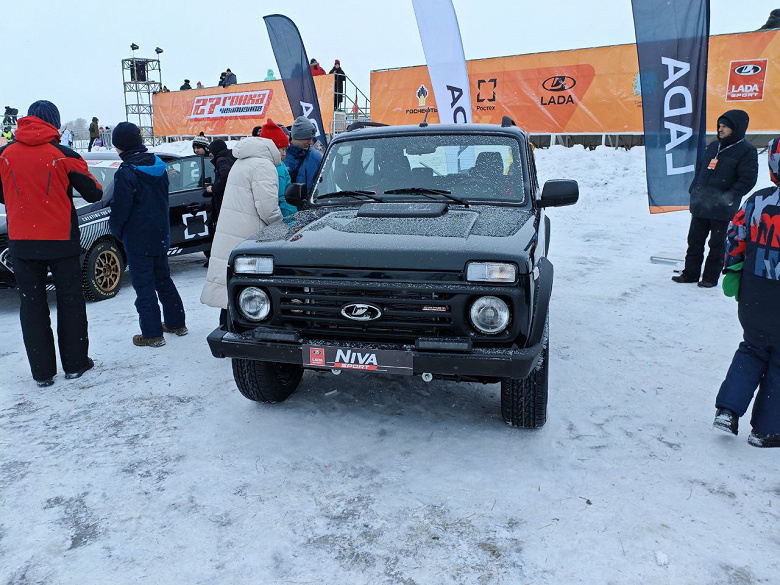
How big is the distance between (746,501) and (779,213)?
1491 mm

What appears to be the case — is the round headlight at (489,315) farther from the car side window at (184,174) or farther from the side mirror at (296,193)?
the car side window at (184,174)

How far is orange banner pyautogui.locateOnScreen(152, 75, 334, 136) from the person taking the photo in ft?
68.0

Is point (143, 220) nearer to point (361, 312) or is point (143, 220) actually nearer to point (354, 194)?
point (354, 194)

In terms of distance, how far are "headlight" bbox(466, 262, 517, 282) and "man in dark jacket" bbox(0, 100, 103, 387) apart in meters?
2.99

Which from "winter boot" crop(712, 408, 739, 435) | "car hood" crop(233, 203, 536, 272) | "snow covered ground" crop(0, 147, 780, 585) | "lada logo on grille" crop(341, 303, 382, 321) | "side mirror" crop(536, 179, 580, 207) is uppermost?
"side mirror" crop(536, 179, 580, 207)

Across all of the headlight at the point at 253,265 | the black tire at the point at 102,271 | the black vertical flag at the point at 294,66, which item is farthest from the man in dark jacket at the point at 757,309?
the black vertical flag at the point at 294,66

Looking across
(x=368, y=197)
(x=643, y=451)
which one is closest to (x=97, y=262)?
(x=368, y=197)

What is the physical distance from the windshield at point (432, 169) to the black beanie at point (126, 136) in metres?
1.64

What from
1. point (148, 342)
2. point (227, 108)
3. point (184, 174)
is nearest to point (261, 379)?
point (148, 342)

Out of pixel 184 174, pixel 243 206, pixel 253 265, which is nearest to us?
pixel 253 265

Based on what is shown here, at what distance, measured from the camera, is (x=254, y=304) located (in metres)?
3.27

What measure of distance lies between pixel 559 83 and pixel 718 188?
937 cm

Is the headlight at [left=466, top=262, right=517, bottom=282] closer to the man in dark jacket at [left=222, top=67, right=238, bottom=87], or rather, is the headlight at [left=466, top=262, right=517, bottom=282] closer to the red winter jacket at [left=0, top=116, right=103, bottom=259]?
the red winter jacket at [left=0, top=116, right=103, bottom=259]

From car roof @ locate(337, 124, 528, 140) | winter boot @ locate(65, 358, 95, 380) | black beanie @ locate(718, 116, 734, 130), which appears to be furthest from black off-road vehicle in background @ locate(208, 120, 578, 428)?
black beanie @ locate(718, 116, 734, 130)
